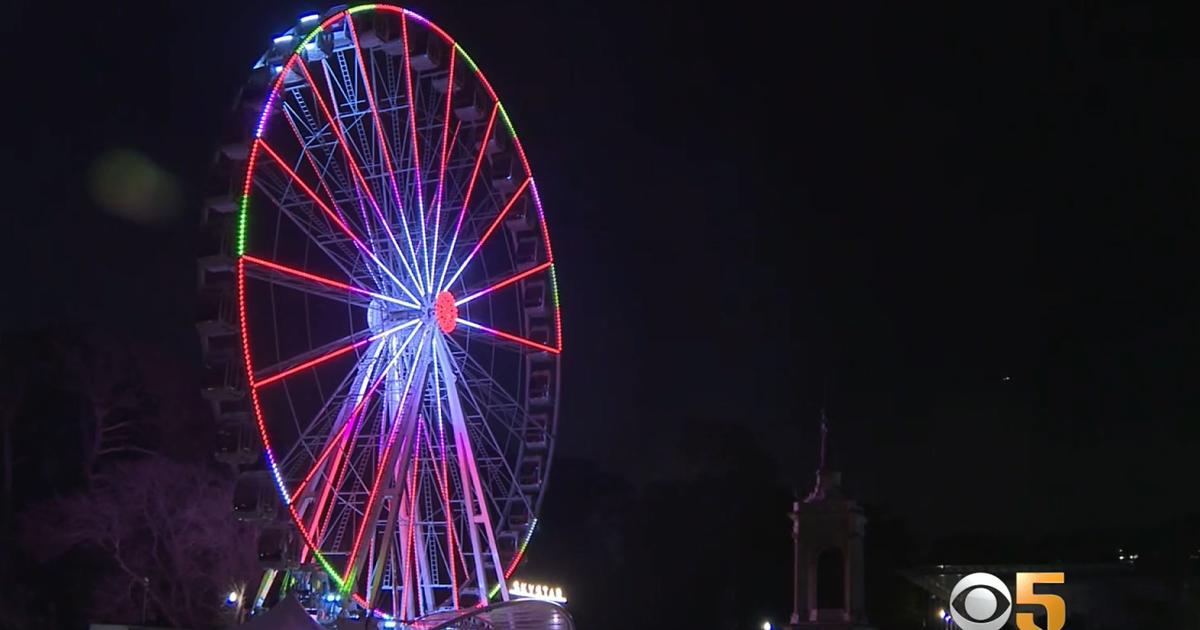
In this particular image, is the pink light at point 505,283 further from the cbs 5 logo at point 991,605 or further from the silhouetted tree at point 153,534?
the silhouetted tree at point 153,534

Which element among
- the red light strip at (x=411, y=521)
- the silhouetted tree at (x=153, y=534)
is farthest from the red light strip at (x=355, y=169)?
the silhouetted tree at (x=153, y=534)

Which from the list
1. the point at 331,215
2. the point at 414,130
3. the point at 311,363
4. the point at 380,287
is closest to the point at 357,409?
the point at 311,363

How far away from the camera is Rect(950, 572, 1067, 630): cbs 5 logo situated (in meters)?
25.1

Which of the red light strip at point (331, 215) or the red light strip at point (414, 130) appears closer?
the red light strip at point (331, 215)

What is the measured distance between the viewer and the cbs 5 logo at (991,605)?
25.1 m

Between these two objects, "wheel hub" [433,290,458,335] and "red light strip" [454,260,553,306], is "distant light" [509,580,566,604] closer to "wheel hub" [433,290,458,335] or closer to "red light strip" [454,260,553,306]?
"red light strip" [454,260,553,306]

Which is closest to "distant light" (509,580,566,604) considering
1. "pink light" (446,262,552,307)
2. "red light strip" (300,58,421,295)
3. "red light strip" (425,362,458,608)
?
"red light strip" (425,362,458,608)

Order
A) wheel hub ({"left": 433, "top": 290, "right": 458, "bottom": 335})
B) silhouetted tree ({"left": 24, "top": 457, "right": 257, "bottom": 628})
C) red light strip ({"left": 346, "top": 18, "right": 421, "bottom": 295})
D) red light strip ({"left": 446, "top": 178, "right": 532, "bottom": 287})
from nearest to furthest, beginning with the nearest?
red light strip ({"left": 346, "top": 18, "right": 421, "bottom": 295})
wheel hub ({"left": 433, "top": 290, "right": 458, "bottom": 335})
red light strip ({"left": 446, "top": 178, "right": 532, "bottom": 287})
silhouetted tree ({"left": 24, "top": 457, "right": 257, "bottom": 628})

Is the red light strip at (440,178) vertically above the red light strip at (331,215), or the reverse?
the red light strip at (440,178)

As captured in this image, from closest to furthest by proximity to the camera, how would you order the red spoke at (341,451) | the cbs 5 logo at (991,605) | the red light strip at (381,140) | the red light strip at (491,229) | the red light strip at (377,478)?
the red spoke at (341,451)
the cbs 5 logo at (991,605)
the red light strip at (377,478)
the red light strip at (381,140)
the red light strip at (491,229)

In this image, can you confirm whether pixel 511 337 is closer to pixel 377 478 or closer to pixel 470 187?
pixel 470 187

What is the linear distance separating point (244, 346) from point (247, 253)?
163 cm

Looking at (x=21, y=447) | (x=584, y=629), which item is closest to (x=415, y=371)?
(x=21, y=447)

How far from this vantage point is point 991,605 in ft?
83.1
